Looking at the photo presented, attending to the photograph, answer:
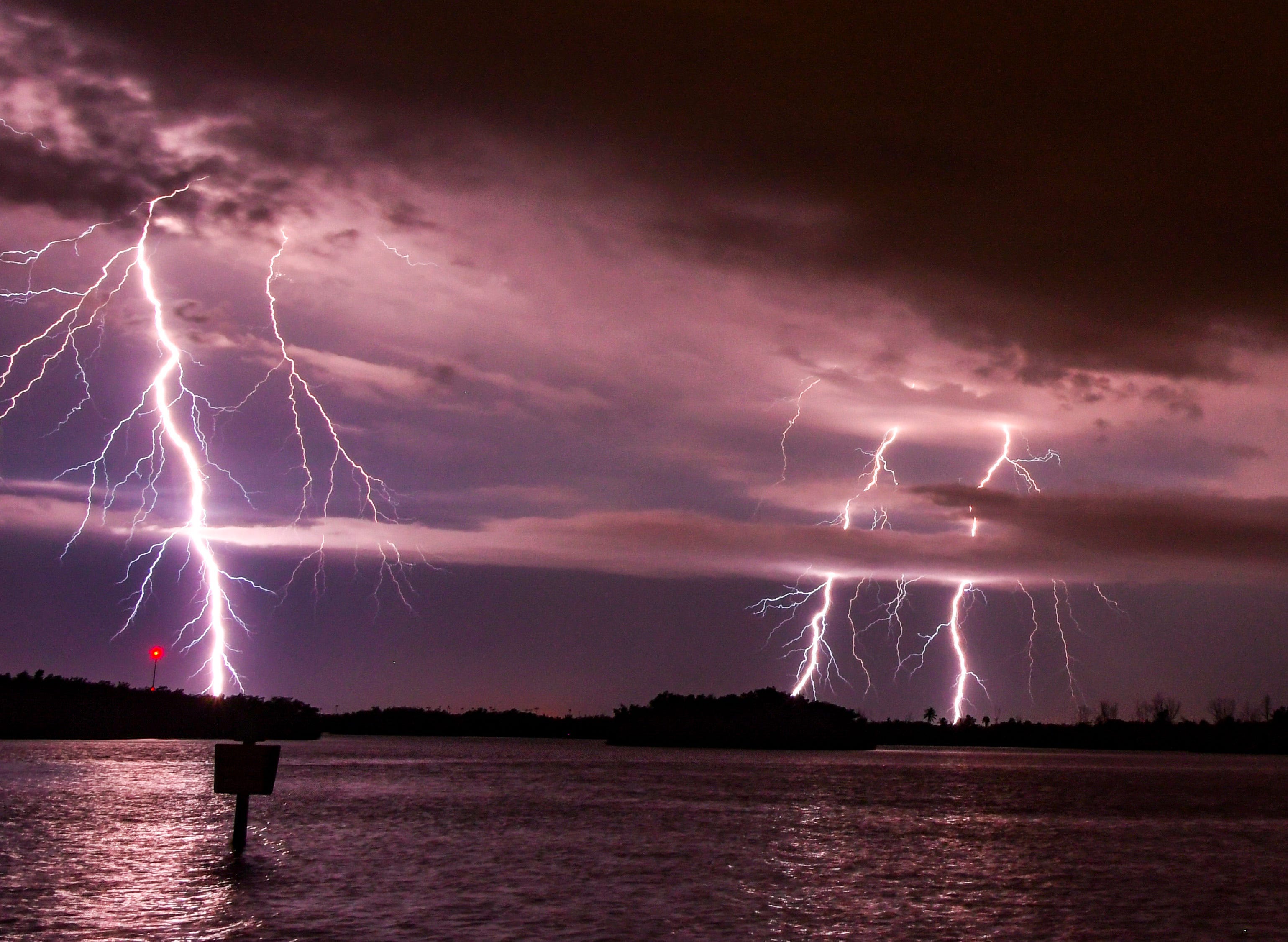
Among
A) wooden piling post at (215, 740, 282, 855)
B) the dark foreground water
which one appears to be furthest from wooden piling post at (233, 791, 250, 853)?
the dark foreground water

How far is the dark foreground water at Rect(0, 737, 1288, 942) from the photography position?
16109 millimetres

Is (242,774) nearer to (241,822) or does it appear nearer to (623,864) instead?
(241,822)

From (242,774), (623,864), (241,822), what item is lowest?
(623,864)

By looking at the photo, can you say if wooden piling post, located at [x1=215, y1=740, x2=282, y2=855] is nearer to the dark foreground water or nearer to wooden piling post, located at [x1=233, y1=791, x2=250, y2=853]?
wooden piling post, located at [x1=233, y1=791, x2=250, y2=853]

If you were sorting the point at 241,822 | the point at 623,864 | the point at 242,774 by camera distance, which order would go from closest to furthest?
1. the point at 623,864
2. the point at 242,774
3. the point at 241,822

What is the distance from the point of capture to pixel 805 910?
17.7 m

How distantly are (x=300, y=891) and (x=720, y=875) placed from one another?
7413 mm

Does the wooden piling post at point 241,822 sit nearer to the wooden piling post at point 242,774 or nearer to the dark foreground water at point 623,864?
the wooden piling post at point 242,774

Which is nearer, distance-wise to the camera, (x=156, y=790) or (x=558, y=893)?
(x=558, y=893)

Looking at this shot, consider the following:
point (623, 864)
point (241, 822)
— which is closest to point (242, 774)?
point (241, 822)

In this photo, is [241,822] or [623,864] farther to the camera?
[241,822]

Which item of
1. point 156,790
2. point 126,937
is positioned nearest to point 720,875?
point 126,937

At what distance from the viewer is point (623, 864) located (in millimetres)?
23062

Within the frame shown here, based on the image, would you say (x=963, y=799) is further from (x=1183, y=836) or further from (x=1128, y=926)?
(x=1128, y=926)
